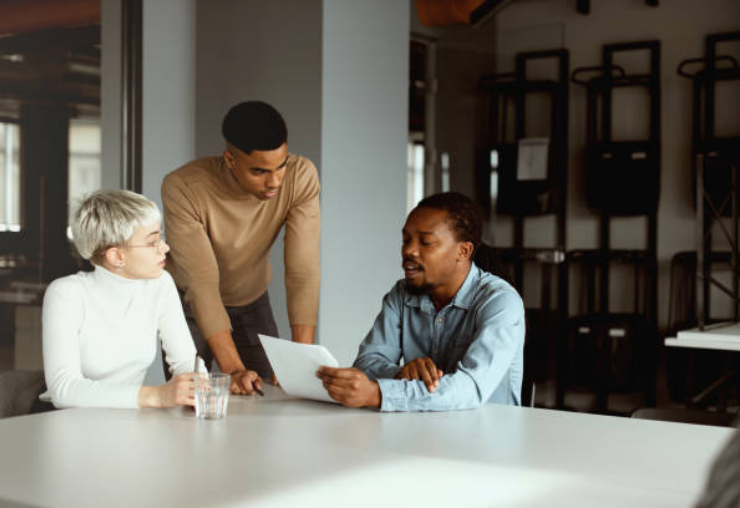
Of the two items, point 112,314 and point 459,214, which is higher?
point 459,214

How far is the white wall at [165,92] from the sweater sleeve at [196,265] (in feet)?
0.59

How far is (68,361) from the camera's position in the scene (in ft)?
6.60

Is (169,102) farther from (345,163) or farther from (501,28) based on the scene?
(501,28)

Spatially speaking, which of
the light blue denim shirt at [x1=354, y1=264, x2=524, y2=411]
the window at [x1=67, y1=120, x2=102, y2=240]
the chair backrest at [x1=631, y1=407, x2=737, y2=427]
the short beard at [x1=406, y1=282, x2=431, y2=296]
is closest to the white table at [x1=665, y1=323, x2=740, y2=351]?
the chair backrest at [x1=631, y1=407, x2=737, y2=427]

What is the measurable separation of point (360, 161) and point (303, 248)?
1.75ft

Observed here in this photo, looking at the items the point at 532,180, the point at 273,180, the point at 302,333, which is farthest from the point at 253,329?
the point at 532,180

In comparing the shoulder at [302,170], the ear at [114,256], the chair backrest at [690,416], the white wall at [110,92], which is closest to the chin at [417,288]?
the chair backrest at [690,416]

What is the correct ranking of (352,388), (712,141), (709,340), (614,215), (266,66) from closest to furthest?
(352,388) → (266,66) → (709,340) → (712,141) → (614,215)

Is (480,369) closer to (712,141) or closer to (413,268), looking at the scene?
(413,268)

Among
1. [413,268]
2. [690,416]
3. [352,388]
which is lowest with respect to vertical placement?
[690,416]

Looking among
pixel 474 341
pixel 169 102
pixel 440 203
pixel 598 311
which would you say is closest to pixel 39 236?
pixel 169 102

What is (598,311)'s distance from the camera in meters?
5.71

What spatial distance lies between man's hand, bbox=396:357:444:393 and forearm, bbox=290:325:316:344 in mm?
1322

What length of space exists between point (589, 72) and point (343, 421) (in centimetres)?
452
